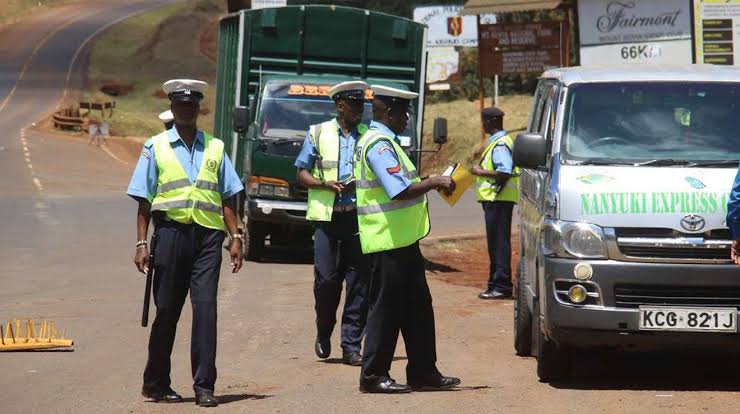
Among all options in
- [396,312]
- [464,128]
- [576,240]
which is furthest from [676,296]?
[464,128]

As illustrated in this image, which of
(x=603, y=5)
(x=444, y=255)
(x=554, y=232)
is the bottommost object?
(x=444, y=255)

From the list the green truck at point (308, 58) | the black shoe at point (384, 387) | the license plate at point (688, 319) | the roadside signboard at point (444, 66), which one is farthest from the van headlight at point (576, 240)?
the roadside signboard at point (444, 66)

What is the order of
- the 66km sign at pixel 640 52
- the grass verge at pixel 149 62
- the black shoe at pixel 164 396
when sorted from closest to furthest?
the black shoe at pixel 164 396 < the 66km sign at pixel 640 52 < the grass verge at pixel 149 62

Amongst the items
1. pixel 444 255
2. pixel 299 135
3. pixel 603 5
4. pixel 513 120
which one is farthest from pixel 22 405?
pixel 513 120

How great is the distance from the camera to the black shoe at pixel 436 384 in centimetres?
873

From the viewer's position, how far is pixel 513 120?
39.9 meters

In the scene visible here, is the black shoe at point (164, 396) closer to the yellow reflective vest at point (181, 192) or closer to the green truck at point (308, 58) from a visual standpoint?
the yellow reflective vest at point (181, 192)

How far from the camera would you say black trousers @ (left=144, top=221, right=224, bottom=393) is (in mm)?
8234

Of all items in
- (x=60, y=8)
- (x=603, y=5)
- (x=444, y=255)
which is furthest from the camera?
(x=60, y=8)

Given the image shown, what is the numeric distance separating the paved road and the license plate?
41 cm

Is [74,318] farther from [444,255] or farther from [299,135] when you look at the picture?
[444,255]

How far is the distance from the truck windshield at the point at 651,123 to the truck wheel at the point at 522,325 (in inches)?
59.4

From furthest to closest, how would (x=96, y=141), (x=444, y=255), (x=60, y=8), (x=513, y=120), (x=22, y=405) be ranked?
(x=60, y=8)
(x=96, y=141)
(x=513, y=120)
(x=444, y=255)
(x=22, y=405)

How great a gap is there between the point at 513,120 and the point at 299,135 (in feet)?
74.2
